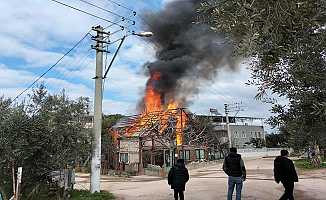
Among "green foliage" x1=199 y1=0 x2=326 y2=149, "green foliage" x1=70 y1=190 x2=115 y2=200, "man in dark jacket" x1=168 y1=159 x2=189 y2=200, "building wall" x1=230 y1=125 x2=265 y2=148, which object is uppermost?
"building wall" x1=230 y1=125 x2=265 y2=148

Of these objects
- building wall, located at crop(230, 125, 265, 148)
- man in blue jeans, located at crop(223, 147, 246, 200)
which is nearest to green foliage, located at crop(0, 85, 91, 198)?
man in blue jeans, located at crop(223, 147, 246, 200)

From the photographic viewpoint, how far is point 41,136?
1323 centimetres

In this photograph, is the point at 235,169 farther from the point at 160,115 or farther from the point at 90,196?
the point at 160,115

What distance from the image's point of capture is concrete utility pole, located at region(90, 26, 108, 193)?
1515cm

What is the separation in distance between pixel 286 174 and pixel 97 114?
25.6 ft

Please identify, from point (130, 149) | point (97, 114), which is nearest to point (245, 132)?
point (130, 149)

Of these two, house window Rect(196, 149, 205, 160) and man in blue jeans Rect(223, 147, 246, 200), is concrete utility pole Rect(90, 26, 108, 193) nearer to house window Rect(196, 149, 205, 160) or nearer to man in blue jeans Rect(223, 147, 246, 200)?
man in blue jeans Rect(223, 147, 246, 200)

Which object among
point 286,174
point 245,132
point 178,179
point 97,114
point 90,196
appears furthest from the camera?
point 245,132

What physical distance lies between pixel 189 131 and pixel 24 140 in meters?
29.6

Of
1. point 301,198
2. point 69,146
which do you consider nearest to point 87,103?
point 69,146

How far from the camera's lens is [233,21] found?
605cm

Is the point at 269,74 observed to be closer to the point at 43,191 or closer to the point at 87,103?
the point at 87,103

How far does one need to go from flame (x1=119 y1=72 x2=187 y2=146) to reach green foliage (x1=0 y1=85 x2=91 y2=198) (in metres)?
20.0

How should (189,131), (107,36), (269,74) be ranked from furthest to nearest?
(189,131)
(107,36)
(269,74)
